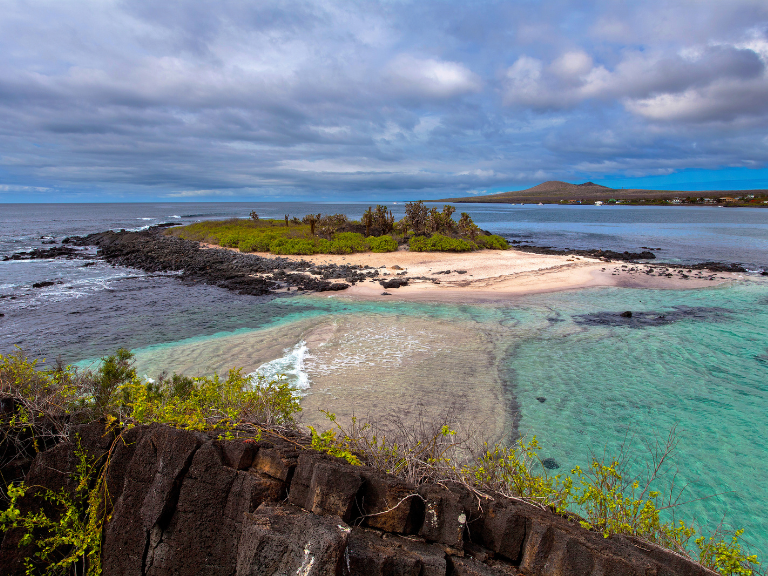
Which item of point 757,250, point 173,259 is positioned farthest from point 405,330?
point 757,250

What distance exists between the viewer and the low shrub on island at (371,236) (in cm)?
3838

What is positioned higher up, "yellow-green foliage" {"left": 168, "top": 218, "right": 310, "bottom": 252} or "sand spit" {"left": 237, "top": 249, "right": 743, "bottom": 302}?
"yellow-green foliage" {"left": 168, "top": 218, "right": 310, "bottom": 252}

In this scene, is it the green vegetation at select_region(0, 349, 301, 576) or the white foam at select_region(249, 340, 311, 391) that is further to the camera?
the white foam at select_region(249, 340, 311, 391)

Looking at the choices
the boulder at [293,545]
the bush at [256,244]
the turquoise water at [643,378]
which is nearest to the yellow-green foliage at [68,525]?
the boulder at [293,545]

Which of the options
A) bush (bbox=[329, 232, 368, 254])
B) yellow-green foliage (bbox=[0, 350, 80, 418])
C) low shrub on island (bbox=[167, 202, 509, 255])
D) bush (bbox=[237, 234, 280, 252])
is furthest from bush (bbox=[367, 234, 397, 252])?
yellow-green foliage (bbox=[0, 350, 80, 418])

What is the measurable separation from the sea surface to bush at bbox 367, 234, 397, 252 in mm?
16919

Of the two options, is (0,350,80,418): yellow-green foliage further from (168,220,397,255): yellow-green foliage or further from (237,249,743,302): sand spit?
(168,220,397,255): yellow-green foliage

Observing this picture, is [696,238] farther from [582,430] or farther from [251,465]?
[251,465]

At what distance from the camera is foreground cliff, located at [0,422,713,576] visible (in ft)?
11.1

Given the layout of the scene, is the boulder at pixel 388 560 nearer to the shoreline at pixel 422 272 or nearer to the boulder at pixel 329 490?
the boulder at pixel 329 490

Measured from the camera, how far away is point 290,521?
11.7 ft

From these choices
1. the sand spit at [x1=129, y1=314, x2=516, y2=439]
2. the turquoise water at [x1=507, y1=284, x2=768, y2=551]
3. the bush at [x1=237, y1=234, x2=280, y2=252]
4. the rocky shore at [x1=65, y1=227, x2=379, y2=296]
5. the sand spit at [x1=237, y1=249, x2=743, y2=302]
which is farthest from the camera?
the bush at [x1=237, y1=234, x2=280, y2=252]

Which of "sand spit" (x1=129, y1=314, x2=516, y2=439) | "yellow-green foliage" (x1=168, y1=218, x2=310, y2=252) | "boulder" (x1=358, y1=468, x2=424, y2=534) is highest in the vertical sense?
"yellow-green foliage" (x1=168, y1=218, x2=310, y2=252)

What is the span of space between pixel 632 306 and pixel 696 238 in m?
47.4
